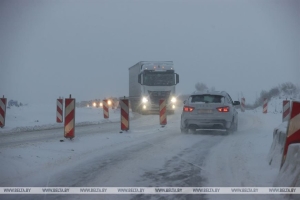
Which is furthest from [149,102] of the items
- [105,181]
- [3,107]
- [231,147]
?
[105,181]

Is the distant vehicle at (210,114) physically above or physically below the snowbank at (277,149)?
above

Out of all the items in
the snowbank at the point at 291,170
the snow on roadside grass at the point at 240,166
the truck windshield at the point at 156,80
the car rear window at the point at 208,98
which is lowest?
the snow on roadside grass at the point at 240,166

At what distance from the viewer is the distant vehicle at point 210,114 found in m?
12.3

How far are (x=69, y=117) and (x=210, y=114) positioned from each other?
187 inches

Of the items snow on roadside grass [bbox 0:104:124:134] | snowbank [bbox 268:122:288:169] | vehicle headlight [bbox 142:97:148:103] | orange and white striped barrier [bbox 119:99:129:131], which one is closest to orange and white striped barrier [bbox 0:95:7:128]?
snow on roadside grass [bbox 0:104:124:134]

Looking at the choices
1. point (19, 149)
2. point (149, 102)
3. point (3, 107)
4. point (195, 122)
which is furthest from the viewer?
point (149, 102)

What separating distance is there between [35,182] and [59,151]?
2837 millimetres

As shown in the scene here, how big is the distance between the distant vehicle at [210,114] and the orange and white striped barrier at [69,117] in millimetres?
4165

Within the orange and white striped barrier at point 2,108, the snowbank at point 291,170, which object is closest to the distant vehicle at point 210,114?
the orange and white striped barrier at point 2,108

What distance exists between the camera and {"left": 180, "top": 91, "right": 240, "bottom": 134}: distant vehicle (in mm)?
12258

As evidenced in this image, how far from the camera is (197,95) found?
13008mm

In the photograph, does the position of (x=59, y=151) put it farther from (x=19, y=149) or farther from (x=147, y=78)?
(x=147, y=78)

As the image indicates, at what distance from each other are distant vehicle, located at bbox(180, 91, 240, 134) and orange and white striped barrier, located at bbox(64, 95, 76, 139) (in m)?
4.16

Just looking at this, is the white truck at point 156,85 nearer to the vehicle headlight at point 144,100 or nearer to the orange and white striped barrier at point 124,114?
the vehicle headlight at point 144,100
